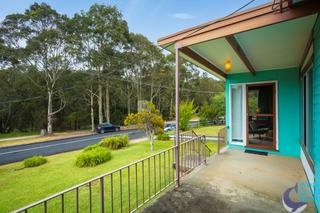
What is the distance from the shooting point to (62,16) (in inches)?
579

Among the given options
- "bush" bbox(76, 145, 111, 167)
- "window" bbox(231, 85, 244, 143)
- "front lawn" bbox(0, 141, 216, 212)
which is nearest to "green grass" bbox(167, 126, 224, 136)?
"window" bbox(231, 85, 244, 143)

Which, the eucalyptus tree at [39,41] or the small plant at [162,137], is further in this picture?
the eucalyptus tree at [39,41]

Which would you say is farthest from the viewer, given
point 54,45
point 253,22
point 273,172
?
point 54,45

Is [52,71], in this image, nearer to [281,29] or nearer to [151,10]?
[151,10]

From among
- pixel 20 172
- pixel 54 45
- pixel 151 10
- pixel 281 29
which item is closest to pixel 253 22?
pixel 281 29

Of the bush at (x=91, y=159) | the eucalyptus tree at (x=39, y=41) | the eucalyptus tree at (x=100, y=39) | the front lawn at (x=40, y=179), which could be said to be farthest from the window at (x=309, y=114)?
the eucalyptus tree at (x=39, y=41)

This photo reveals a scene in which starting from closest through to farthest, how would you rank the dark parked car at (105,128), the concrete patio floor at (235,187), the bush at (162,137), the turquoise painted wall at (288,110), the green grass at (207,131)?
1. the concrete patio floor at (235,187)
2. the turquoise painted wall at (288,110)
3. the bush at (162,137)
4. the green grass at (207,131)
5. the dark parked car at (105,128)

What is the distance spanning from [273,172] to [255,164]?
1.51ft

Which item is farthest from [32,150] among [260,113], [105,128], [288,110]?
[288,110]

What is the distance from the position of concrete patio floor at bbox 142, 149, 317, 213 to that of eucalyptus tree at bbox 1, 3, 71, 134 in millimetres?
15521

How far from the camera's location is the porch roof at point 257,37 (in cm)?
176

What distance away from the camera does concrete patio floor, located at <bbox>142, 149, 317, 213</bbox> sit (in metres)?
2.09

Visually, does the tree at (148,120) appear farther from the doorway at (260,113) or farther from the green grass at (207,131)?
the doorway at (260,113)

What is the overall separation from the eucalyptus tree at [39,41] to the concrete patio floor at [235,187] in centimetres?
1552
